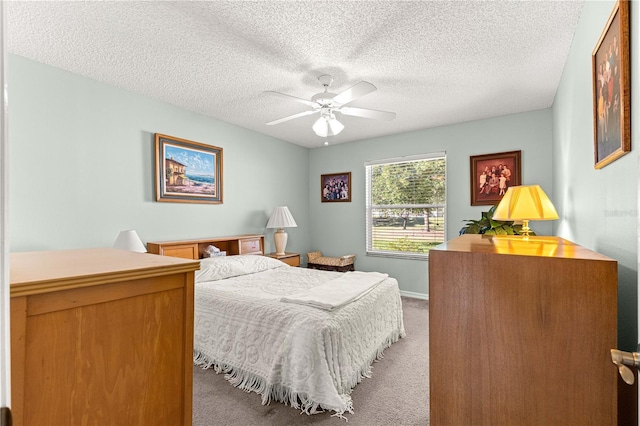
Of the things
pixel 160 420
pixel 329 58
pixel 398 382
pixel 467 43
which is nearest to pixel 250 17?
pixel 329 58

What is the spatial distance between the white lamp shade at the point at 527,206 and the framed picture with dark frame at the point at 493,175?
7.67 feet

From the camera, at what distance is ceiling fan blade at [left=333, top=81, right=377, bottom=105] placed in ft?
7.20

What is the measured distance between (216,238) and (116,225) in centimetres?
111

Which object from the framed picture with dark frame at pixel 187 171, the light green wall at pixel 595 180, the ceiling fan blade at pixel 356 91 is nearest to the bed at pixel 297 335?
the framed picture with dark frame at pixel 187 171

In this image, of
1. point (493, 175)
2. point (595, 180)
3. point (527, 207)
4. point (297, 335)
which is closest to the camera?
point (595, 180)

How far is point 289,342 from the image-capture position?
6.63 feet

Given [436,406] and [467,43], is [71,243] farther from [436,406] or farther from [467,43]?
[467,43]

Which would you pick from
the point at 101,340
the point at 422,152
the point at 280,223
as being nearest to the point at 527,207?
the point at 101,340

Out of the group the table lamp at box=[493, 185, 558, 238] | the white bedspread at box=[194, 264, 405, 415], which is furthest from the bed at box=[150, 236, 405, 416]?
the table lamp at box=[493, 185, 558, 238]

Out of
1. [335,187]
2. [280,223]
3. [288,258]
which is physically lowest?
[288,258]

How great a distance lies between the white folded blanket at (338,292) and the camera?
224cm

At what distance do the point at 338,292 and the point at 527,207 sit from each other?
148cm

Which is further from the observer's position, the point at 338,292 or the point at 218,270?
the point at 218,270

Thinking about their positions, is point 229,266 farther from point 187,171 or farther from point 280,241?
point 280,241
